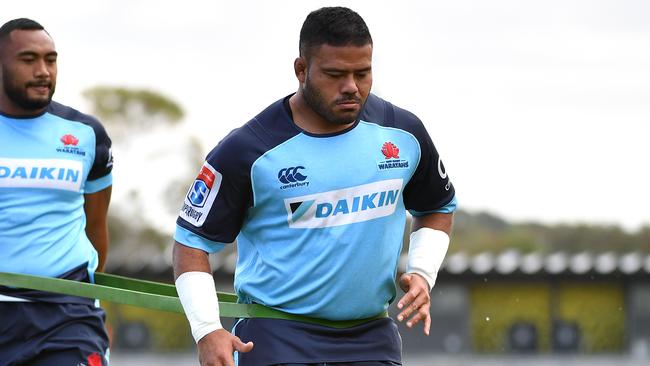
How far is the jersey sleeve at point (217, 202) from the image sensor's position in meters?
5.55

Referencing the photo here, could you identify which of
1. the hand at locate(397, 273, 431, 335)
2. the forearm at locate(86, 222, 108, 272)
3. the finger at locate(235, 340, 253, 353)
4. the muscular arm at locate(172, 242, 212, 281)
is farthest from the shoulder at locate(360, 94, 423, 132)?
the forearm at locate(86, 222, 108, 272)

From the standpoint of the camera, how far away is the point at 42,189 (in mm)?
7340

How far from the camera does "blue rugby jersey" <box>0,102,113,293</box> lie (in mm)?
7234

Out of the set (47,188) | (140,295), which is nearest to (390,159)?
(140,295)

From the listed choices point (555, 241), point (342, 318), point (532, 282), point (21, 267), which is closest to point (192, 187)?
point (342, 318)

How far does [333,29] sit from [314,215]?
754mm

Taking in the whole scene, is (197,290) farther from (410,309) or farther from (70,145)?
(70,145)

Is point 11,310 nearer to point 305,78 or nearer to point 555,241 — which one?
point 305,78

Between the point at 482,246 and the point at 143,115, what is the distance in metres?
Answer: 17.8

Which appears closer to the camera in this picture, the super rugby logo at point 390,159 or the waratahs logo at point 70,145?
the super rugby logo at point 390,159

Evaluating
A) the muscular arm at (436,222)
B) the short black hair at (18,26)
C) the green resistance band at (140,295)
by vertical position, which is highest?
the short black hair at (18,26)

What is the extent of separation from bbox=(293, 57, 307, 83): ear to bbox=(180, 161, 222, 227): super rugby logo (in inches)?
20.4

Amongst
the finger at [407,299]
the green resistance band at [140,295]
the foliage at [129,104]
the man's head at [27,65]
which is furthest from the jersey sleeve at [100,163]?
the foliage at [129,104]

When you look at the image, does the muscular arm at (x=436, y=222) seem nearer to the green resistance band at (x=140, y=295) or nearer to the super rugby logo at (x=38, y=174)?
the green resistance band at (x=140, y=295)
